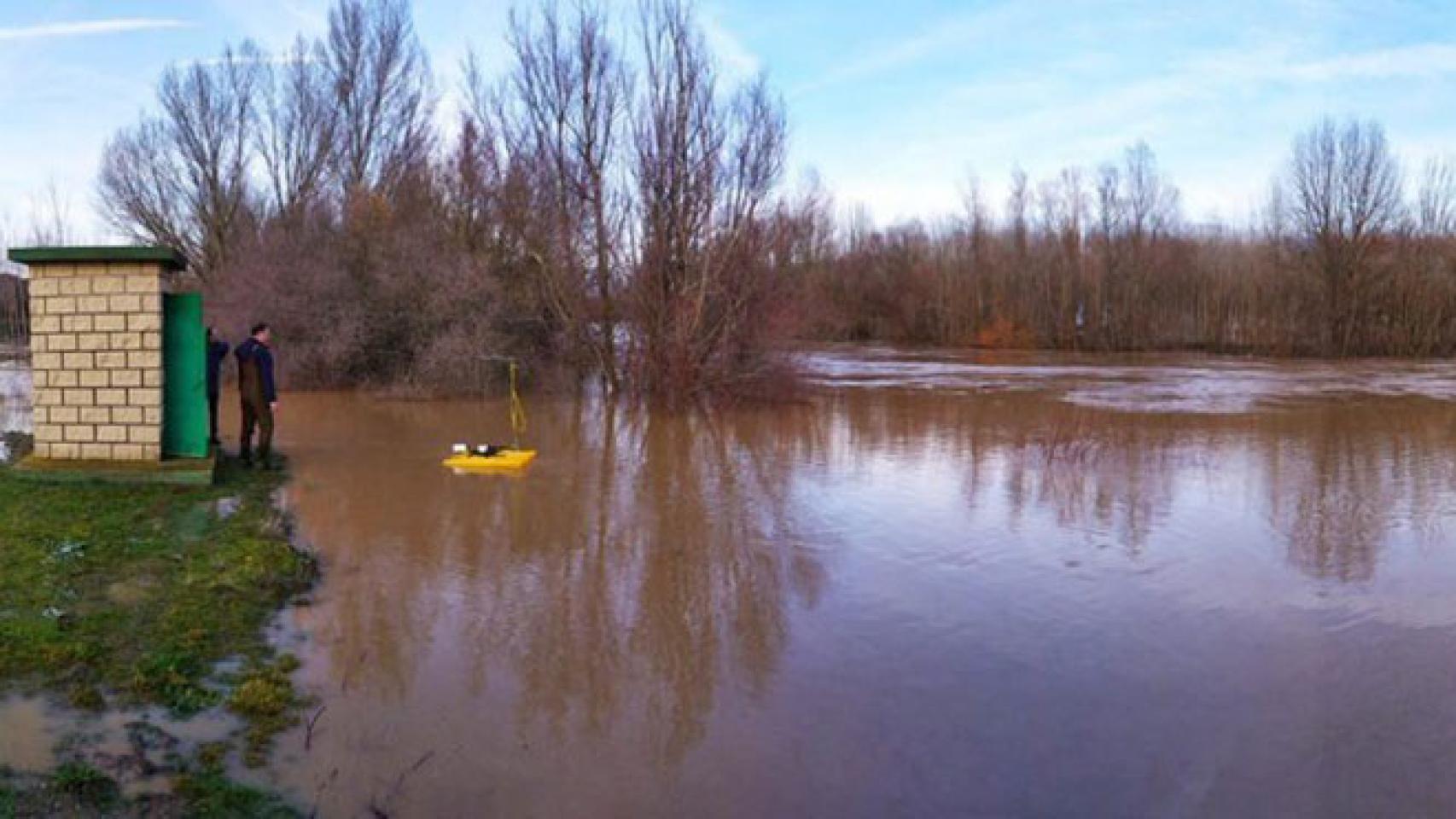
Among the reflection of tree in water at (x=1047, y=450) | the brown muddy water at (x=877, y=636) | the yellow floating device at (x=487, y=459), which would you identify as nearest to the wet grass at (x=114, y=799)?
the brown muddy water at (x=877, y=636)

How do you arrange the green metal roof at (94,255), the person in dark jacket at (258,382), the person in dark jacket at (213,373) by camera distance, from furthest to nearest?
the person in dark jacket at (213,373) → the person in dark jacket at (258,382) → the green metal roof at (94,255)

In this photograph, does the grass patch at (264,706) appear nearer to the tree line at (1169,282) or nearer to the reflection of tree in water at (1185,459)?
the reflection of tree in water at (1185,459)

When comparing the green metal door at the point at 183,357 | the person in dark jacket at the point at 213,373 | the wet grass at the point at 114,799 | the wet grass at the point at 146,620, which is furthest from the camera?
the person in dark jacket at the point at 213,373

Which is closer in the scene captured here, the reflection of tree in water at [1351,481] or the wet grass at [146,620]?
the wet grass at [146,620]

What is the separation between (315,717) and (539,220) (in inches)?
800

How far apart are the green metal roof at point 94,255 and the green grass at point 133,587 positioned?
2102mm

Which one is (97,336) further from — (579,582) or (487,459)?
(579,582)

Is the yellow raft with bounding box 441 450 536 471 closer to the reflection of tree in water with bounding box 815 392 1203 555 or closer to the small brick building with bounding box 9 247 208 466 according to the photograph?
the small brick building with bounding box 9 247 208 466

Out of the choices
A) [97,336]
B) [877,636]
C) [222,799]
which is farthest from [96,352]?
[877,636]

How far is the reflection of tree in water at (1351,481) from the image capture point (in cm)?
978

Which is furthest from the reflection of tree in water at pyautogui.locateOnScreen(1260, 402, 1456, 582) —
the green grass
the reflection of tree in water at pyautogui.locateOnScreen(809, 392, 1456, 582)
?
the green grass

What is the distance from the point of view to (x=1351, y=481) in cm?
1346

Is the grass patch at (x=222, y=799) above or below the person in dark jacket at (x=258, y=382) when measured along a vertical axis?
below

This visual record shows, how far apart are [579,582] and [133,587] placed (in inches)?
113
